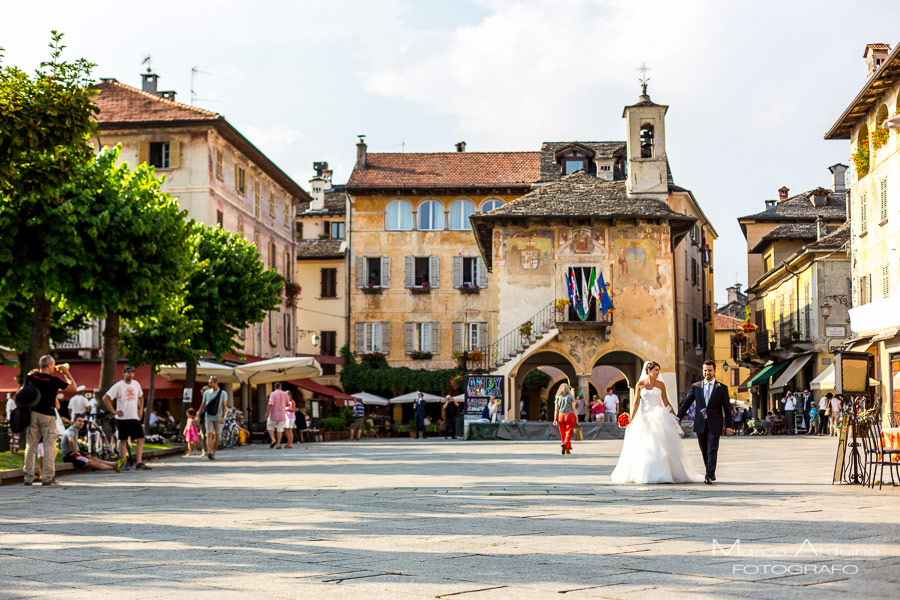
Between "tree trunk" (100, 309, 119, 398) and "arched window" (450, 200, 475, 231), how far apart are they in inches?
1246

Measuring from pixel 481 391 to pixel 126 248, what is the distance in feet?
58.9

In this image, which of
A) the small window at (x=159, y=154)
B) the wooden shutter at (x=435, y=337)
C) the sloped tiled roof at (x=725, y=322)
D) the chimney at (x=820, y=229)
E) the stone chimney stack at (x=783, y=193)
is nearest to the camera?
the small window at (x=159, y=154)

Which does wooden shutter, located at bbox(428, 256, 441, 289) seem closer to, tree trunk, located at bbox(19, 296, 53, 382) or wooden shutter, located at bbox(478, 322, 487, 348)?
wooden shutter, located at bbox(478, 322, 487, 348)

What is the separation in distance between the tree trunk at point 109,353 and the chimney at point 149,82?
27.8 m

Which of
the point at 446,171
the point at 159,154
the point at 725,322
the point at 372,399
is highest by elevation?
the point at 446,171

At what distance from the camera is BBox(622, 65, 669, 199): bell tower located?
44219mm

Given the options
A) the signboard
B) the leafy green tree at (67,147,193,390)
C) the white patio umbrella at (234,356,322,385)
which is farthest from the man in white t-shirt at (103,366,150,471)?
the signboard

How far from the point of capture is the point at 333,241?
6284 cm

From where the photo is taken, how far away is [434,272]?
54.9m

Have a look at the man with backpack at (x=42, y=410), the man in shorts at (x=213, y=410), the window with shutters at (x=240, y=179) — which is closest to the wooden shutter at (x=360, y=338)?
the window with shutters at (x=240, y=179)

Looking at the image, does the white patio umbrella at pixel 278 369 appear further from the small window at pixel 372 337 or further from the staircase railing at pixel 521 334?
the small window at pixel 372 337

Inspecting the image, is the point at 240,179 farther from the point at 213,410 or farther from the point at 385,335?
the point at 213,410

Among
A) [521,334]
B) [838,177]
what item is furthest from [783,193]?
[521,334]

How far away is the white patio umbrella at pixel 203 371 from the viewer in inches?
1334
